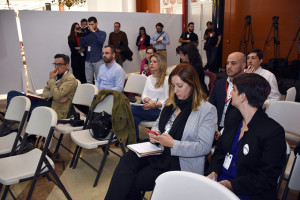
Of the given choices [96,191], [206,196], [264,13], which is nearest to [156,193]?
[206,196]

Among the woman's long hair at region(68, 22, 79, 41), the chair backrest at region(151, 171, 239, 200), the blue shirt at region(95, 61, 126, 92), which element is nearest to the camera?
the chair backrest at region(151, 171, 239, 200)

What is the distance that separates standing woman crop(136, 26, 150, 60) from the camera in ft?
27.0

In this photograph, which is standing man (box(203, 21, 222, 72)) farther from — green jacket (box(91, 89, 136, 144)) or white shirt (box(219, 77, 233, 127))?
green jacket (box(91, 89, 136, 144))

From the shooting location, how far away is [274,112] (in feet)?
8.29

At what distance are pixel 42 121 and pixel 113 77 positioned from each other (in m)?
1.83

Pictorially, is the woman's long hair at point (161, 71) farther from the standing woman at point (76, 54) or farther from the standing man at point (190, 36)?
the standing man at point (190, 36)

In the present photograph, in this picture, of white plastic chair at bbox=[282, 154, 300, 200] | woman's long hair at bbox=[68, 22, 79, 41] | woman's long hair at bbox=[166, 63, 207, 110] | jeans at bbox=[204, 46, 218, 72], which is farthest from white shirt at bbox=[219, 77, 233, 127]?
jeans at bbox=[204, 46, 218, 72]

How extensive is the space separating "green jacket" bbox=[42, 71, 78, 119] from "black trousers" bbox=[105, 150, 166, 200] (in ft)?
6.02

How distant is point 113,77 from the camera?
408 centimetres

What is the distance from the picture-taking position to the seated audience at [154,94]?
3.25m

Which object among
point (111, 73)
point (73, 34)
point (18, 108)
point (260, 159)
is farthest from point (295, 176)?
point (73, 34)

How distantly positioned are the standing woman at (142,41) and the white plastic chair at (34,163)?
6126mm

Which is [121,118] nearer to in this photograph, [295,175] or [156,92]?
[156,92]

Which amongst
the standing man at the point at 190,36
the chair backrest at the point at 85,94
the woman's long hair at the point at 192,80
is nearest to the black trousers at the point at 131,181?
the woman's long hair at the point at 192,80
